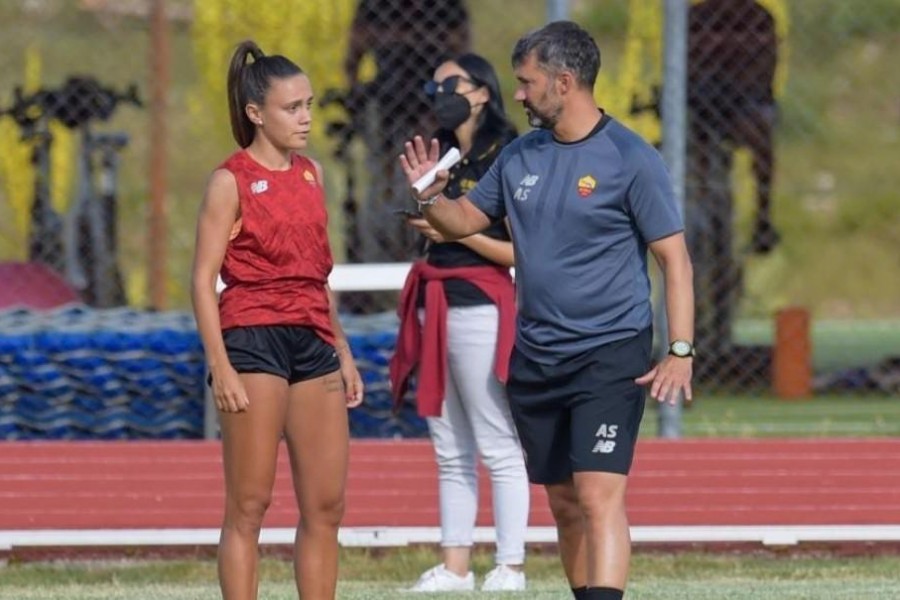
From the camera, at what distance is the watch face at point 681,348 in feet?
18.8

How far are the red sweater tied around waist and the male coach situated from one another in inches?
63.7

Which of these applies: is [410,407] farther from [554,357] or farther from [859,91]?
[859,91]

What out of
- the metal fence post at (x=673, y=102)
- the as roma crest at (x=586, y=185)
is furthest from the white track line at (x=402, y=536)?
the as roma crest at (x=586, y=185)

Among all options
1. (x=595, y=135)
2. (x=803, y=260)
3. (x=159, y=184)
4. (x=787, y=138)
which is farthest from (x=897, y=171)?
(x=595, y=135)

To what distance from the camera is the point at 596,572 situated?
18.6 feet

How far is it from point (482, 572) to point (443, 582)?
2.94 feet

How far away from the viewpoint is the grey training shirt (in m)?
5.73

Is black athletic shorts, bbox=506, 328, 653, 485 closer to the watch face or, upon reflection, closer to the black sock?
the watch face

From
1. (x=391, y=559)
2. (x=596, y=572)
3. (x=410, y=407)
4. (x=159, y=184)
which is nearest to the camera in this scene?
(x=596, y=572)

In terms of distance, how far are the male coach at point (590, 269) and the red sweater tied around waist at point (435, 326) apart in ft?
5.31

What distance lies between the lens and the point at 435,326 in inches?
299

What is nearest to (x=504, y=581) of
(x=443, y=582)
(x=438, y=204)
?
(x=443, y=582)

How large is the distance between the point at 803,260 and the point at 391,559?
20106mm

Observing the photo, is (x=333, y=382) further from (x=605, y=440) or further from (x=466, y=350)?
(x=466, y=350)
